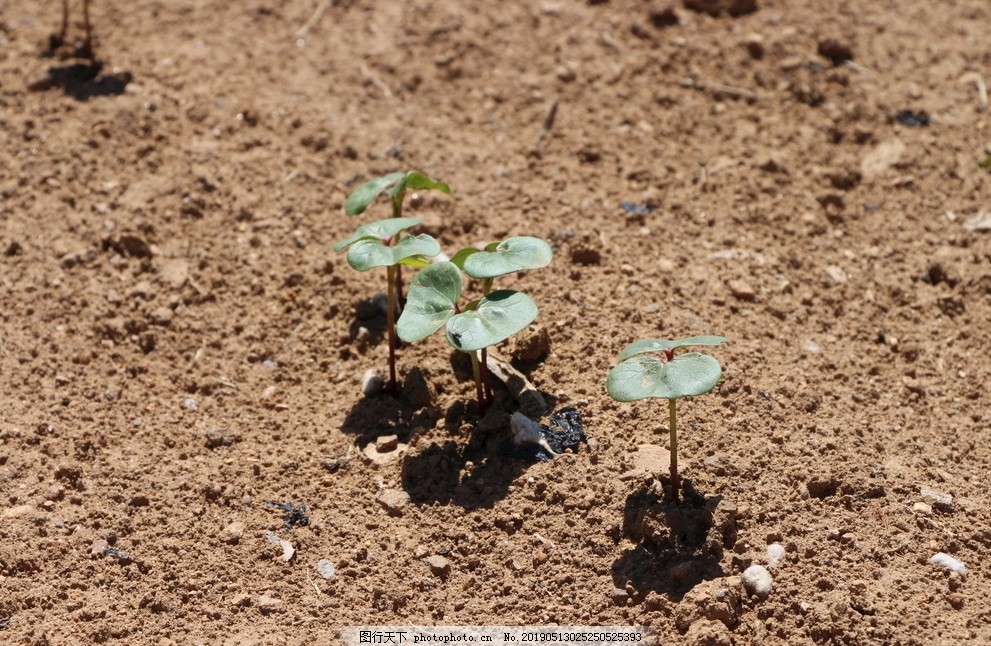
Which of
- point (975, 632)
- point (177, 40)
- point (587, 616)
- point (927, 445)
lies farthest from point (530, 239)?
point (177, 40)

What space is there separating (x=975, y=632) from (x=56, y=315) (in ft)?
7.43

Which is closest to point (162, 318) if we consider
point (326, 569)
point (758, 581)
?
point (326, 569)

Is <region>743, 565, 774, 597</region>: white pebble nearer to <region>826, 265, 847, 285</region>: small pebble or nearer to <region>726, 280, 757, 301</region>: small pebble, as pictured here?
<region>726, 280, 757, 301</region>: small pebble

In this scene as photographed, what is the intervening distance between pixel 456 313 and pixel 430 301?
2.4 inches

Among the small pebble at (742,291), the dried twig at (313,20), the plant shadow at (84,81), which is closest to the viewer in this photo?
the small pebble at (742,291)

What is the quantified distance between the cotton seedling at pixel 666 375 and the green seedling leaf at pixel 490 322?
222 mm

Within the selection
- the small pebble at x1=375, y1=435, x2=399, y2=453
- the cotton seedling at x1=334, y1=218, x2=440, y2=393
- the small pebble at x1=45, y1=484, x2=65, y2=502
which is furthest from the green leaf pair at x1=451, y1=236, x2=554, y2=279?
the small pebble at x1=45, y1=484, x2=65, y2=502

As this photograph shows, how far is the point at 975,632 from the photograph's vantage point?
2.03 m

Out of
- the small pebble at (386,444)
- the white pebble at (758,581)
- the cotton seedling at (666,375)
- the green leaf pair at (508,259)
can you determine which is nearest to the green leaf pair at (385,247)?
the green leaf pair at (508,259)

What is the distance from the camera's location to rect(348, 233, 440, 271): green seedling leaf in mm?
2311

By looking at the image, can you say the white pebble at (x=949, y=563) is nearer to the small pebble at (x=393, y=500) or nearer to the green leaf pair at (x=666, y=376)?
the green leaf pair at (x=666, y=376)

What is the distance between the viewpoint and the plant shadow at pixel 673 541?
7.02 ft

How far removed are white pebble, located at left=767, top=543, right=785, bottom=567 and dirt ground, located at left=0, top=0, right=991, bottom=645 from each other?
0.05 feet

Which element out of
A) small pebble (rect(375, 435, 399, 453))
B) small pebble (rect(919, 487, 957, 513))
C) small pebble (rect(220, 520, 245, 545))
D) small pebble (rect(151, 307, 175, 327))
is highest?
small pebble (rect(919, 487, 957, 513))
